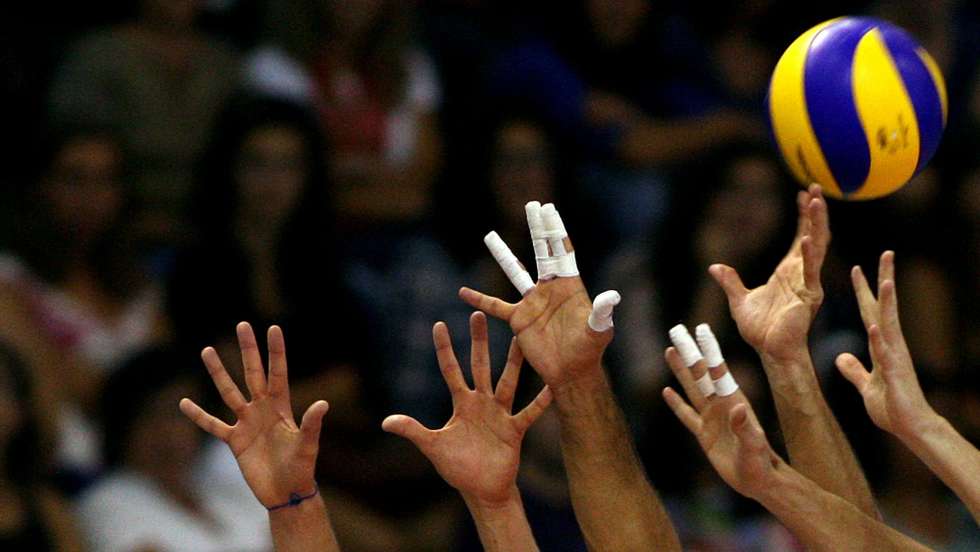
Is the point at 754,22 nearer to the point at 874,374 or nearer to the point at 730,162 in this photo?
the point at 730,162

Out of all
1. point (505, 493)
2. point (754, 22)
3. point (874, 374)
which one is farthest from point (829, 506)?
point (754, 22)

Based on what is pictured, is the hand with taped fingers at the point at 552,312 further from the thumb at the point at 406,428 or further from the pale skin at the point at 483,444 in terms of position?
the thumb at the point at 406,428

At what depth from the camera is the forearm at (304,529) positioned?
11.9 ft

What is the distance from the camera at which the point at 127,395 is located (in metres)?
5.51

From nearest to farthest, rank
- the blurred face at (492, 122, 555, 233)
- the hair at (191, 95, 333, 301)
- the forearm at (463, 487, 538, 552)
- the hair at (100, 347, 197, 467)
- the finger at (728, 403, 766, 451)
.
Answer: the finger at (728, 403, 766, 451), the forearm at (463, 487, 538, 552), the hair at (100, 347, 197, 467), the hair at (191, 95, 333, 301), the blurred face at (492, 122, 555, 233)

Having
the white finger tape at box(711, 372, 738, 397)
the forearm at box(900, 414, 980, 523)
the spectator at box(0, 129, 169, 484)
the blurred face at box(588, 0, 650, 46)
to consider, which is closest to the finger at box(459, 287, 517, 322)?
the white finger tape at box(711, 372, 738, 397)

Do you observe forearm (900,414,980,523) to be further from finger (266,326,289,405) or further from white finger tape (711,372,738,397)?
finger (266,326,289,405)

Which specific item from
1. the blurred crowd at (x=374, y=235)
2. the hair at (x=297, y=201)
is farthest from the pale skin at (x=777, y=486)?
the hair at (x=297, y=201)

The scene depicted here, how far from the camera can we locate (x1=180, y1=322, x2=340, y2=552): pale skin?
11.8 ft

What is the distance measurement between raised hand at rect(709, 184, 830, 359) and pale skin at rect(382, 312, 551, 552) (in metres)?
0.61

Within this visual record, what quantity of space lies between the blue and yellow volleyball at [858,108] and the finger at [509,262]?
31.8 inches

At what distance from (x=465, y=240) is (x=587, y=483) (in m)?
2.80

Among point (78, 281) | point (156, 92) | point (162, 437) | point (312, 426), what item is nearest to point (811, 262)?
point (312, 426)

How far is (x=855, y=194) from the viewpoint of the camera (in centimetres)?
407
